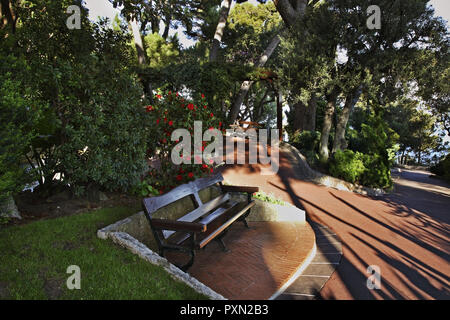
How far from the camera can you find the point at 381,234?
211 inches

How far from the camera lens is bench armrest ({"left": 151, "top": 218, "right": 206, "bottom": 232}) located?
319 cm

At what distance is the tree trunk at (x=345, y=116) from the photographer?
10.4 metres

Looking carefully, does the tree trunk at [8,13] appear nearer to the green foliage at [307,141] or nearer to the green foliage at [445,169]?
the green foliage at [307,141]

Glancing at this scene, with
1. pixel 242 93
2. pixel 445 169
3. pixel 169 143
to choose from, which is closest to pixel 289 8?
pixel 242 93

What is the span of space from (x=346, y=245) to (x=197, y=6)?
61.3 ft

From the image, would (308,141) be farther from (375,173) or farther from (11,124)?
(11,124)

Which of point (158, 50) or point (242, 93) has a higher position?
point (158, 50)

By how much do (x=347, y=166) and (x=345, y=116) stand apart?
233 cm

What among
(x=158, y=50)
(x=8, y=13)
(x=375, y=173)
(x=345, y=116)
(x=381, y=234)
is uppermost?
(x=158, y=50)

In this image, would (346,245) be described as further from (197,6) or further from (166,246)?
(197,6)

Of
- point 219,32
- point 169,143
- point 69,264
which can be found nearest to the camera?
point 69,264

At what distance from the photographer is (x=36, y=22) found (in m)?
5.28

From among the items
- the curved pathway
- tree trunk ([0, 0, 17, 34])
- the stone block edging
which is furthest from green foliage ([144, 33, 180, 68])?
the stone block edging

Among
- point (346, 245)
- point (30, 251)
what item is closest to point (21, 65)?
point (30, 251)
